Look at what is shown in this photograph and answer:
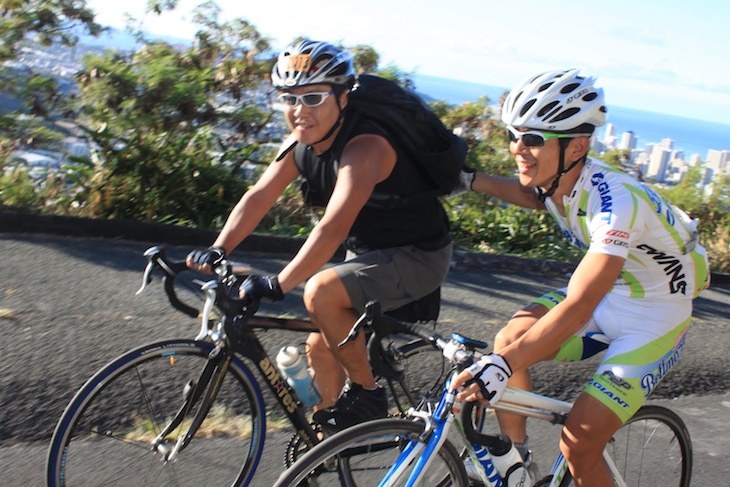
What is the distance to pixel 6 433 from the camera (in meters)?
3.77

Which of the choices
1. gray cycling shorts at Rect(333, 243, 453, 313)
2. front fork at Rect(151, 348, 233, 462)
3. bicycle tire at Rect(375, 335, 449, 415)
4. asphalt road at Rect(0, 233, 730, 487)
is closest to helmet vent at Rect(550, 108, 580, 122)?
gray cycling shorts at Rect(333, 243, 453, 313)

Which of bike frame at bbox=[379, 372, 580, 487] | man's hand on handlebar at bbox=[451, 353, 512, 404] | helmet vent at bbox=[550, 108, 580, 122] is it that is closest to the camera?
man's hand on handlebar at bbox=[451, 353, 512, 404]

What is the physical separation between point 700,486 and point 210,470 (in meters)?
2.68

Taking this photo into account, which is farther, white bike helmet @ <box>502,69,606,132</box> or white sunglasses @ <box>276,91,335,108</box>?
white sunglasses @ <box>276,91,335,108</box>

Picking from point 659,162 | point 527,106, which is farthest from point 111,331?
point 659,162

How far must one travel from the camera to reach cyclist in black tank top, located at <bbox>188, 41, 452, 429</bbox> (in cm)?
319

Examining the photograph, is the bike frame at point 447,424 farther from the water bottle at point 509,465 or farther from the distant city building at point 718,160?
the distant city building at point 718,160

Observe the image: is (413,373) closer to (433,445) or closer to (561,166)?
(433,445)

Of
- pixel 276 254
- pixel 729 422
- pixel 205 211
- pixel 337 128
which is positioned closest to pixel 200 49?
pixel 205 211

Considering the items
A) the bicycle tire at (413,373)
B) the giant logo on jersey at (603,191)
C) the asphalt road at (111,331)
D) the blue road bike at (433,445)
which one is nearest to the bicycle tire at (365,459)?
the blue road bike at (433,445)

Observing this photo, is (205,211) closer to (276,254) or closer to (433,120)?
(276,254)

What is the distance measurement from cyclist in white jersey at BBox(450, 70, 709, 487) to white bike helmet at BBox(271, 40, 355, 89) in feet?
2.58

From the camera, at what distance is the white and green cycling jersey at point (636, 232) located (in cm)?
289

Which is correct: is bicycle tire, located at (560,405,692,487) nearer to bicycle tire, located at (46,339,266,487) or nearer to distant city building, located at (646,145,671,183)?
bicycle tire, located at (46,339,266,487)
